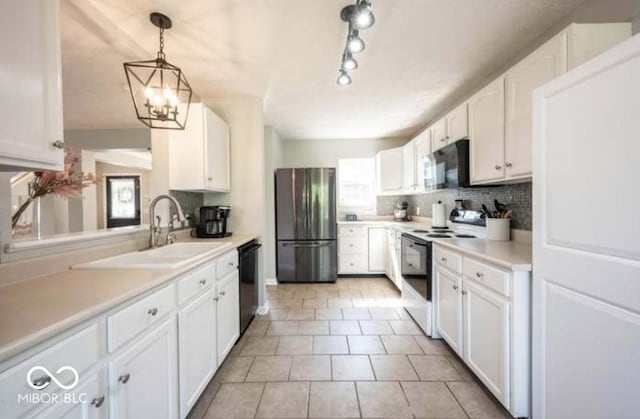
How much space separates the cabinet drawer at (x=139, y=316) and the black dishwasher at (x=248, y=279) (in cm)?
111

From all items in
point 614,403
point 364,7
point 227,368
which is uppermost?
point 364,7

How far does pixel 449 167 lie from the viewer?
267cm

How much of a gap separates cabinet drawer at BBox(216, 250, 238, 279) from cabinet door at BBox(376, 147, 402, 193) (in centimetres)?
298

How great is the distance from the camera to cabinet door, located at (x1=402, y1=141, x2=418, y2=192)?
12.7 feet

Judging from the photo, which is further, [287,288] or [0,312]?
[287,288]

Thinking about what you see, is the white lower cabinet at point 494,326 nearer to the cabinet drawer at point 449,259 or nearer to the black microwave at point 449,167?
the cabinet drawer at point 449,259

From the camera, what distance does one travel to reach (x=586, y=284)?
1069 millimetres

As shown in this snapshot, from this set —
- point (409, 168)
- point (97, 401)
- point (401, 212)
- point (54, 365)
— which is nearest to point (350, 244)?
point (401, 212)

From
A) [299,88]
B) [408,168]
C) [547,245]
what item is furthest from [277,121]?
[547,245]

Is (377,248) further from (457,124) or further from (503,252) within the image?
(503,252)

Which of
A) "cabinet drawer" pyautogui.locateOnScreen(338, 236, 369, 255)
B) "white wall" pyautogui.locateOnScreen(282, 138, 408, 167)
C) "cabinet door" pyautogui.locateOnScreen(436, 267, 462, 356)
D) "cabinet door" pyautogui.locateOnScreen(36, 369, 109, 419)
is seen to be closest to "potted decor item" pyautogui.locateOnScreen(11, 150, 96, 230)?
"cabinet door" pyautogui.locateOnScreen(36, 369, 109, 419)

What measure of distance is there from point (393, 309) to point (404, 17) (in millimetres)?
2804

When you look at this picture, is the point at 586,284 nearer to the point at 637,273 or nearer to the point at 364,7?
the point at 637,273

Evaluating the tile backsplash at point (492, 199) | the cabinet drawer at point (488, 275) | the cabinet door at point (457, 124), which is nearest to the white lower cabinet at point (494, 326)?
the cabinet drawer at point (488, 275)
